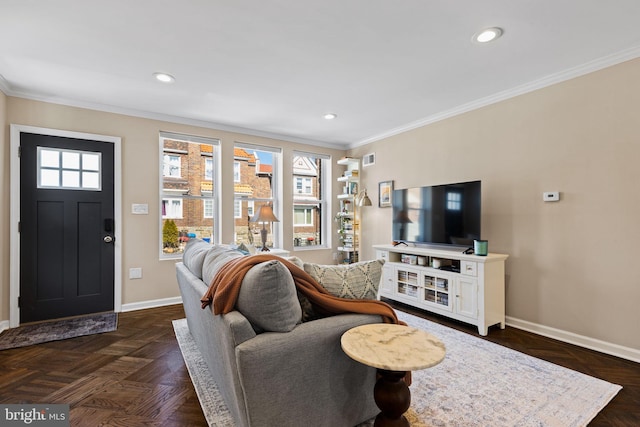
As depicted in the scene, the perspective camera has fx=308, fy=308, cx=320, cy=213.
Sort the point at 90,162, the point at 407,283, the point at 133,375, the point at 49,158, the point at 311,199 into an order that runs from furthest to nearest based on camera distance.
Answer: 1. the point at 311,199
2. the point at 407,283
3. the point at 90,162
4. the point at 49,158
5. the point at 133,375

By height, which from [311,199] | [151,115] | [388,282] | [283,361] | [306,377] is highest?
[151,115]

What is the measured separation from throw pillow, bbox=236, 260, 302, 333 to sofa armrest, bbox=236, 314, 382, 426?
2.2 inches

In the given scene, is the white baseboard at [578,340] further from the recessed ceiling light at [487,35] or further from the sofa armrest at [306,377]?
the recessed ceiling light at [487,35]

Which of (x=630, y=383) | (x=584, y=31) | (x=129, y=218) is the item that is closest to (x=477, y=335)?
(x=630, y=383)

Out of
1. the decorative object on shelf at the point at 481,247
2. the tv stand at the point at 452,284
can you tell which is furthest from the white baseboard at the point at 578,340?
the decorative object on shelf at the point at 481,247

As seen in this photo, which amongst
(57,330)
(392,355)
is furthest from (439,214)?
(57,330)

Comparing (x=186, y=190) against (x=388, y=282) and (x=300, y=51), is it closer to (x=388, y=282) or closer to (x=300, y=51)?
(x=300, y=51)

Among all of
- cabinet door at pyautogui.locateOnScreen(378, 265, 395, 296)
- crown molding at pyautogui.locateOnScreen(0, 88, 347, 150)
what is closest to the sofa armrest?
cabinet door at pyautogui.locateOnScreen(378, 265, 395, 296)

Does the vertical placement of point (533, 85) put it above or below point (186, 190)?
above

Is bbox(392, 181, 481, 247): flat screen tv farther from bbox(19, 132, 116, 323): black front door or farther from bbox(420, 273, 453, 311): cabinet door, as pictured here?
bbox(19, 132, 116, 323): black front door

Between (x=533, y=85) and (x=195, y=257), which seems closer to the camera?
(x=195, y=257)

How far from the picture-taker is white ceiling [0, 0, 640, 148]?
2.00m

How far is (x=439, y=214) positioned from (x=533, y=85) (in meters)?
1.57

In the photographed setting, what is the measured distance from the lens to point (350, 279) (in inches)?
68.4
